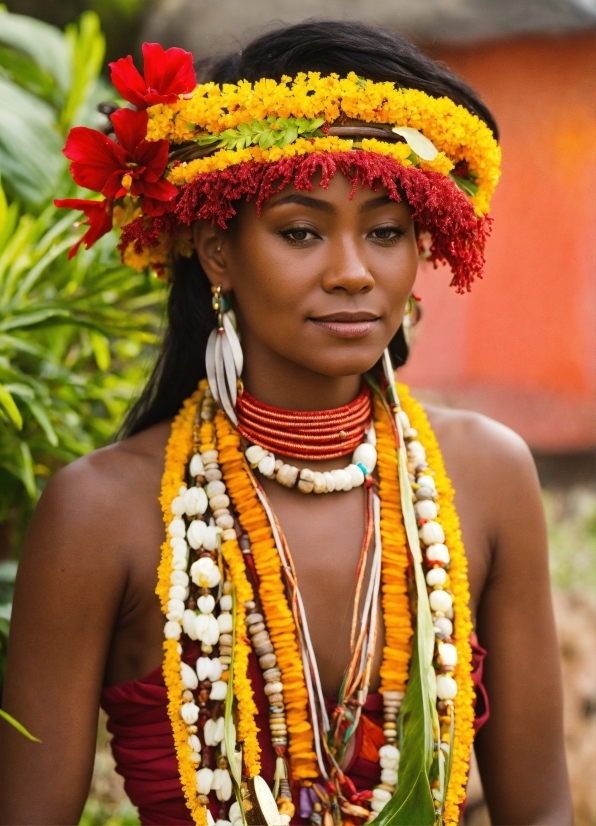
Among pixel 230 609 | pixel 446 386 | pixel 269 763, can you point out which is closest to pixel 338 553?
pixel 230 609

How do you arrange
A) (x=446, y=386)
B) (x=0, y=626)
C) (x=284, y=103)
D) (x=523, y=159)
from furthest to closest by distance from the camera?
(x=446, y=386), (x=523, y=159), (x=0, y=626), (x=284, y=103)

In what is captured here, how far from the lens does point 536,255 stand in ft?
19.0

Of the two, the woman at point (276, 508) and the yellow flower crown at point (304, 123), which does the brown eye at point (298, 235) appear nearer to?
the woman at point (276, 508)

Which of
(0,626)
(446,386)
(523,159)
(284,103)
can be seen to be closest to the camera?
(284,103)

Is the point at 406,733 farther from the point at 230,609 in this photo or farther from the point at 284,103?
the point at 284,103

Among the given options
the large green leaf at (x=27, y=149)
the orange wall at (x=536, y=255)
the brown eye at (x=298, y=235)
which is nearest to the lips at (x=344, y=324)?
the brown eye at (x=298, y=235)

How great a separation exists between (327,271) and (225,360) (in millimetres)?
375

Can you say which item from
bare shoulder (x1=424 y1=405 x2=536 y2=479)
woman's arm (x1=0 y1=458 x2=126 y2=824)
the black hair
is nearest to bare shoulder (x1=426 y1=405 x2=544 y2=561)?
bare shoulder (x1=424 y1=405 x2=536 y2=479)

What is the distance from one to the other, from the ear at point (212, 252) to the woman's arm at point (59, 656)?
598mm

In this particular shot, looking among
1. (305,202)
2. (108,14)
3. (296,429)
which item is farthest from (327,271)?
(108,14)

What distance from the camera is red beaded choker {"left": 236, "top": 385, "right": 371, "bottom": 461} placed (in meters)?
2.39

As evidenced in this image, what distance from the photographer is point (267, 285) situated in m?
2.21

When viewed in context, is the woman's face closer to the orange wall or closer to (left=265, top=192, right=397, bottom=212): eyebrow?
(left=265, top=192, right=397, bottom=212): eyebrow

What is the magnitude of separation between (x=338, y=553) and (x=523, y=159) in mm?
3953
